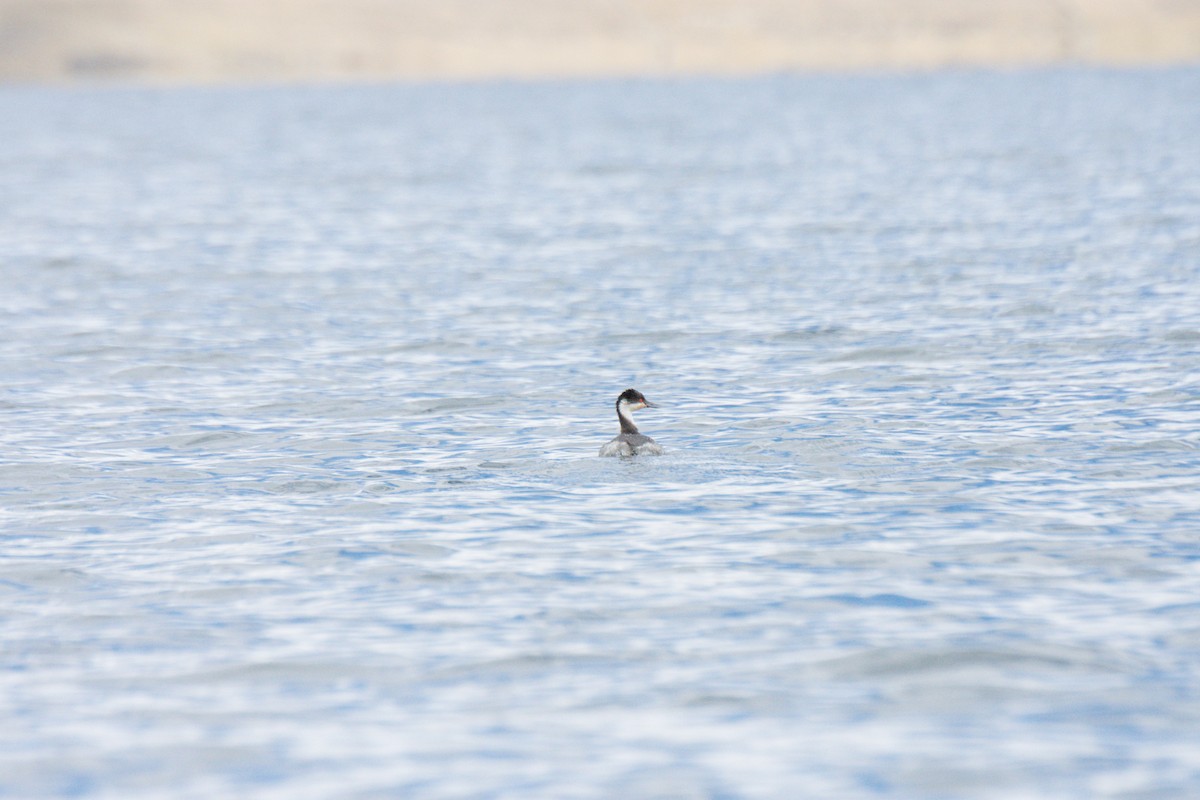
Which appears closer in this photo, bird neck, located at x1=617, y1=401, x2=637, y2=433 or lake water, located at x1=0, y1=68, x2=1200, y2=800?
lake water, located at x1=0, y1=68, x2=1200, y2=800

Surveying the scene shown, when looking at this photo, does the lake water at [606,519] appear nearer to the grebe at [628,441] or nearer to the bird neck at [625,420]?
the grebe at [628,441]

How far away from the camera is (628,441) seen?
667 inches

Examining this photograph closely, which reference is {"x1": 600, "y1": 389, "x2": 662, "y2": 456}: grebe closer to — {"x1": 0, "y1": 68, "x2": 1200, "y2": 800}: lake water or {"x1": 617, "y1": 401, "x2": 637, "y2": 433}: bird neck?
{"x1": 617, "y1": 401, "x2": 637, "y2": 433}: bird neck

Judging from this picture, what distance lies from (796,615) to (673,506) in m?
3.21

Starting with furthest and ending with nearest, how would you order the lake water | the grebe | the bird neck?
the bird neck
the grebe
the lake water

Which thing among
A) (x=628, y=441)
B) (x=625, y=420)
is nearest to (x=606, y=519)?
(x=628, y=441)

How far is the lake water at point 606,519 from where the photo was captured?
10211 mm

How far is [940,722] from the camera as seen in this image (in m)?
10.5

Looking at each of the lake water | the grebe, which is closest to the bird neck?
the grebe

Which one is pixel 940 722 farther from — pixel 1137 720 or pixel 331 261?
pixel 331 261

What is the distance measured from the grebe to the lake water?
0.16 metres

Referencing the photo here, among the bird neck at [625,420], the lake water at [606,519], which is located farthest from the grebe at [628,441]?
the lake water at [606,519]

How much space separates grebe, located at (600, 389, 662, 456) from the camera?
16984 millimetres

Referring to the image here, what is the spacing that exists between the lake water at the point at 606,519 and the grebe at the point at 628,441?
Result: 0.53 ft
